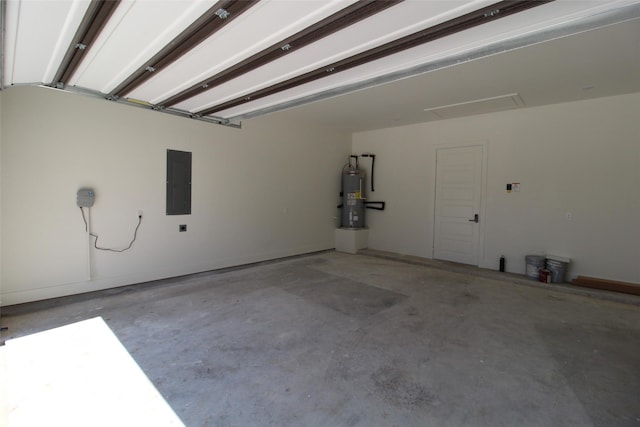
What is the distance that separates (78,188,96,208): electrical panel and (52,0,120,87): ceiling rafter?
139 centimetres

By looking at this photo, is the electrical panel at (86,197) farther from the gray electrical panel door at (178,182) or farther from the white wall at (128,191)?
the gray electrical panel door at (178,182)

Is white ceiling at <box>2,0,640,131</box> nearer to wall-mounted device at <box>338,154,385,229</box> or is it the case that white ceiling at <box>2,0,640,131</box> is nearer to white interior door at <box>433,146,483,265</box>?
white interior door at <box>433,146,483,265</box>

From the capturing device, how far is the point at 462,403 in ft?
6.42

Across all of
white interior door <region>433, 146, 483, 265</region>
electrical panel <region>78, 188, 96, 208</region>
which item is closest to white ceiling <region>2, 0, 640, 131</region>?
electrical panel <region>78, 188, 96, 208</region>

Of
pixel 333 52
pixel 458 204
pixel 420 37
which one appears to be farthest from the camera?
pixel 458 204

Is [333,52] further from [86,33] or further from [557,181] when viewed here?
[557,181]

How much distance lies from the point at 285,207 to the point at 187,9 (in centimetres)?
457

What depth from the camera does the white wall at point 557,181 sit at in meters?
4.31

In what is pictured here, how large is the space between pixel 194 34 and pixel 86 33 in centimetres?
75

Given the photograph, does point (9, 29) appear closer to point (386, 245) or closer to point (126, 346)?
point (126, 346)

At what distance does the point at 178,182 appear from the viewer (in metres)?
4.64

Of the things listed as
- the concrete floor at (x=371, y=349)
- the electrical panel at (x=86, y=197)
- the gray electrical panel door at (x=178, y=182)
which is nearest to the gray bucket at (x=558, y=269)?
the concrete floor at (x=371, y=349)

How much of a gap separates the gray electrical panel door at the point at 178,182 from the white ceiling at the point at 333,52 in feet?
2.29

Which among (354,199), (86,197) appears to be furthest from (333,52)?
(354,199)
